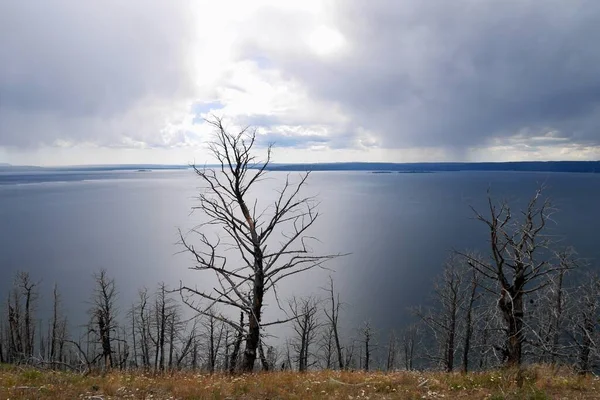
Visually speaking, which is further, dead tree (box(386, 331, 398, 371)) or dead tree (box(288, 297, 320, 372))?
dead tree (box(386, 331, 398, 371))

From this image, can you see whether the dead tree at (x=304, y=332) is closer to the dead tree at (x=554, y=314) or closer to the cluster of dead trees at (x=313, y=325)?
the cluster of dead trees at (x=313, y=325)

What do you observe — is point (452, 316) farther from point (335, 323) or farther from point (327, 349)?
point (327, 349)

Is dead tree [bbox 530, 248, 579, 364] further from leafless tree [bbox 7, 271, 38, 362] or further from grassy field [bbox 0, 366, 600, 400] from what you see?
leafless tree [bbox 7, 271, 38, 362]

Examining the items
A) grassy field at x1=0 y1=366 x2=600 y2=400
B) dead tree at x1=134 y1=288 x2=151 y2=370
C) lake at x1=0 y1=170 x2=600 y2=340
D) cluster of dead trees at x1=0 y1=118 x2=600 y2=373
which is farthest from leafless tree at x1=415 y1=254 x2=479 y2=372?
dead tree at x1=134 y1=288 x2=151 y2=370

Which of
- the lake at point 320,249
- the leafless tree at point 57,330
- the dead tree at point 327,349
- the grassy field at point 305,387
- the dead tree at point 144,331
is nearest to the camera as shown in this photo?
the grassy field at point 305,387

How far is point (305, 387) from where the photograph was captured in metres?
8.86

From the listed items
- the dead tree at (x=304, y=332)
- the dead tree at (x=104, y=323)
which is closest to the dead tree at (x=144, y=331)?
the dead tree at (x=104, y=323)

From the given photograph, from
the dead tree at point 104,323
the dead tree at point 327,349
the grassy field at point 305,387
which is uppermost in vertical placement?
the grassy field at point 305,387

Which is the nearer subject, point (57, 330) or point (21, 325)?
point (21, 325)

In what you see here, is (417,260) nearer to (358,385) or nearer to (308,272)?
(308,272)

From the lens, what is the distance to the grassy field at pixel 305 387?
821 centimetres

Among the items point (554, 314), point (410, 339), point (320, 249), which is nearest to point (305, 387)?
point (554, 314)

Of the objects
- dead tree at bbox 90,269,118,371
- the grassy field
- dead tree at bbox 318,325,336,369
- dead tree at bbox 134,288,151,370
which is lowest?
dead tree at bbox 318,325,336,369

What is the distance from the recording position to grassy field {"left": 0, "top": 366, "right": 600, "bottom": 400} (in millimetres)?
8211
